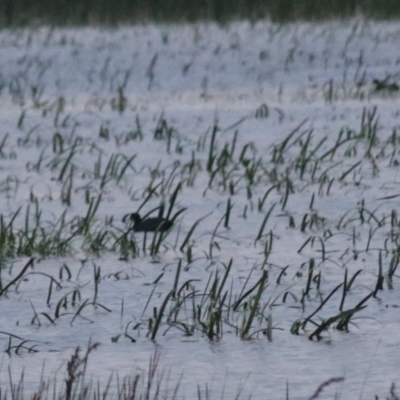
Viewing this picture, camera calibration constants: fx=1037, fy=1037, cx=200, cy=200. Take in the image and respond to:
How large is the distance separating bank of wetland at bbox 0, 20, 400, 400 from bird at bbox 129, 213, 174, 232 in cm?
1

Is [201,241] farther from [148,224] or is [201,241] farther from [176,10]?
[176,10]

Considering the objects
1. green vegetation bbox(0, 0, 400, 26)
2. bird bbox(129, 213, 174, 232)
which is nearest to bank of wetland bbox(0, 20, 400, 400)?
bird bbox(129, 213, 174, 232)

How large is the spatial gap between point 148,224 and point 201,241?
0.30m

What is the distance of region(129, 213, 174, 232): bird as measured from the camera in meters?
4.77

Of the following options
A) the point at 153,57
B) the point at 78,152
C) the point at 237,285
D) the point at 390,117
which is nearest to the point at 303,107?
the point at 390,117

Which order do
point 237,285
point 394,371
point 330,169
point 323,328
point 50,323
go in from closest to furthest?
point 394,371 → point 323,328 → point 50,323 → point 237,285 → point 330,169

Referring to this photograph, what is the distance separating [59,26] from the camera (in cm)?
1584

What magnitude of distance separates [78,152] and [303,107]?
2436 millimetres

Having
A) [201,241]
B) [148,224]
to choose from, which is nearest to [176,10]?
[148,224]

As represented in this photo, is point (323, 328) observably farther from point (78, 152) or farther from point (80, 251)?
point (78, 152)

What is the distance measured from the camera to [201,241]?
15.2ft

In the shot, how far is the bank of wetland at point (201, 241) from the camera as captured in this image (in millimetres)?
2844

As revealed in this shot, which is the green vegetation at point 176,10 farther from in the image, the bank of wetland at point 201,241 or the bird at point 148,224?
the bird at point 148,224

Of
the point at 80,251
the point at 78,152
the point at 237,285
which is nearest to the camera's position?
the point at 237,285
